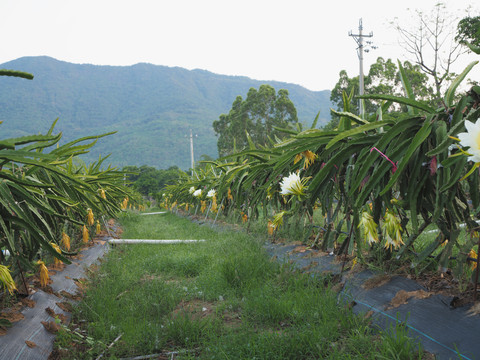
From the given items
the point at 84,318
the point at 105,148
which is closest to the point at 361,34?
the point at 84,318

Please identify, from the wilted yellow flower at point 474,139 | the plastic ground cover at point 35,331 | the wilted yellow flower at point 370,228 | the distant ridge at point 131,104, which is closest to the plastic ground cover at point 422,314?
the wilted yellow flower at point 370,228

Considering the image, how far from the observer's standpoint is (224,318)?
2150 mm

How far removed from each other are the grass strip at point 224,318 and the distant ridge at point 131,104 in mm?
62076

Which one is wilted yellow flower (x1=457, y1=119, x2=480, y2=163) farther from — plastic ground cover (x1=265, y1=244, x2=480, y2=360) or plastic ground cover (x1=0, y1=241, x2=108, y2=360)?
plastic ground cover (x1=0, y1=241, x2=108, y2=360)

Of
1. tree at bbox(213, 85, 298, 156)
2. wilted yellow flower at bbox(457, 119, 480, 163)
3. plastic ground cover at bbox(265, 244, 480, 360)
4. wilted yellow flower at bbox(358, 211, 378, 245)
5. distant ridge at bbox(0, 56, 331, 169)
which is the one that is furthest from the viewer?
distant ridge at bbox(0, 56, 331, 169)

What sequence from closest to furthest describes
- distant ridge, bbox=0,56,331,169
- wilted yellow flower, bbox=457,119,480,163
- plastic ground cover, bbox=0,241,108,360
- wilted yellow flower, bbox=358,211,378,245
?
wilted yellow flower, bbox=457,119,480,163, wilted yellow flower, bbox=358,211,378,245, plastic ground cover, bbox=0,241,108,360, distant ridge, bbox=0,56,331,169

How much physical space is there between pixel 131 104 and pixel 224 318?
12464 centimetres

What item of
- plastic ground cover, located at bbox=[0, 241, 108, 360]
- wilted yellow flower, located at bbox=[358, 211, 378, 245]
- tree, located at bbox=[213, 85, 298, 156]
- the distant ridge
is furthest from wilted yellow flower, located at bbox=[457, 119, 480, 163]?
the distant ridge

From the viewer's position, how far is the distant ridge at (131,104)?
7738 cm

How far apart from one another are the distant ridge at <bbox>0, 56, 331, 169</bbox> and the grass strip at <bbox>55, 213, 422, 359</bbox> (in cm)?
6208

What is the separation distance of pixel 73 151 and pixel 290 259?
171 centimetres

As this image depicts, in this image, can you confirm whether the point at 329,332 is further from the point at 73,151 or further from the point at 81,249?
the point at 81,249

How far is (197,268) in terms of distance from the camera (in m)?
3.23

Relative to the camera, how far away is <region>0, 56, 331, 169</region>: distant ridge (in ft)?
254
